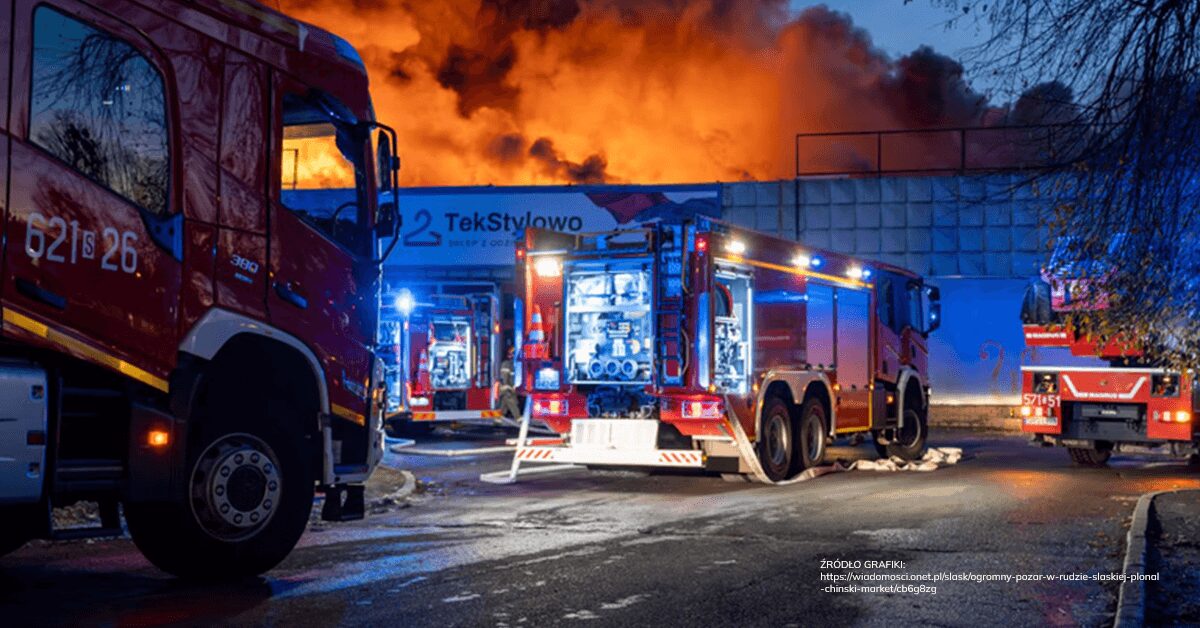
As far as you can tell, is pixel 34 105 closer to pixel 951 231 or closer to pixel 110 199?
pixel 110 199

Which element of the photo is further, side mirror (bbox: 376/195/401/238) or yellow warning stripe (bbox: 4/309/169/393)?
side mirror (bbox: 376/195/401/238)

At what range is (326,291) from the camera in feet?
28.0

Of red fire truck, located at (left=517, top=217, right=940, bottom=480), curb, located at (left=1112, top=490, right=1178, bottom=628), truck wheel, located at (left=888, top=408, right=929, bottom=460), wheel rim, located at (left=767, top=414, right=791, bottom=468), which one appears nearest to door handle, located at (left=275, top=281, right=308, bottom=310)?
curb, located at (left=1112, top=490, right=1178, bottom=628)

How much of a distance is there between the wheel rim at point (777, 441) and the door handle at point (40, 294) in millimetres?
9422

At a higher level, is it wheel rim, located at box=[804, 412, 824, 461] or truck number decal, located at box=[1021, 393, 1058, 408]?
truck number decal, located at box=[1021, 393, 1058, 408]

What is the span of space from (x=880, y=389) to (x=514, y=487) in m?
6.32

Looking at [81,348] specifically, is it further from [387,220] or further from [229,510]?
[387,220]

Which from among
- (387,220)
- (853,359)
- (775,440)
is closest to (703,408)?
(775,440)

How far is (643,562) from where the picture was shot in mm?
8781

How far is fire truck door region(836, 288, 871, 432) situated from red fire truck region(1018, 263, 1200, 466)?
2.09 metres

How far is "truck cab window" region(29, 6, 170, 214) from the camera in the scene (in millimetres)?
6660

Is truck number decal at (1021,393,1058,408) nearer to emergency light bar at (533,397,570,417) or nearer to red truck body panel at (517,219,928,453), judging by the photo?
red truck body panel at (517,219,928,453)

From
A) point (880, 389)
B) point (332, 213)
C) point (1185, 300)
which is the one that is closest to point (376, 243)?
point (332, 213)

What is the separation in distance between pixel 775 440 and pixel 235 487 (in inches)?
324
